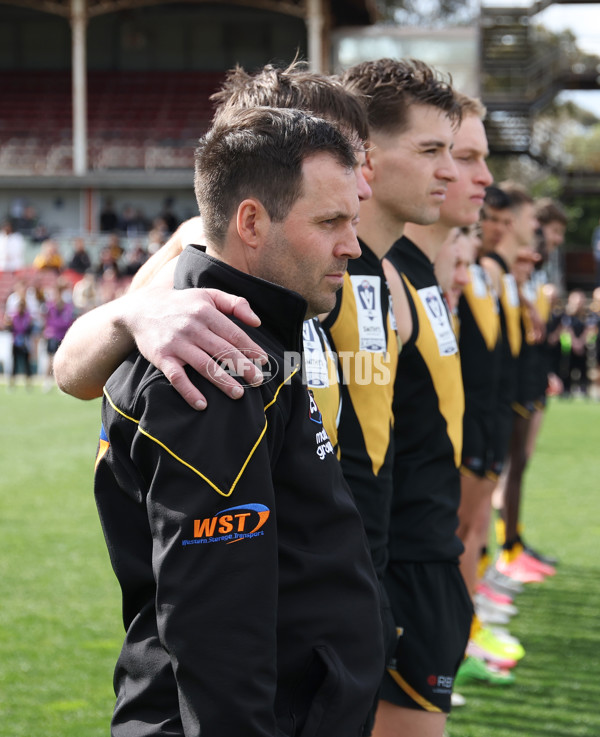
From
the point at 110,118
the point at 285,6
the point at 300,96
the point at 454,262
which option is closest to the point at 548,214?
the point at 454,262

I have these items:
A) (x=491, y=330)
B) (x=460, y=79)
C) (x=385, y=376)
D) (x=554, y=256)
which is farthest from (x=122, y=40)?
(x=385, y=376)

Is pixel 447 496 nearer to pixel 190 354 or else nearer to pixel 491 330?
pixel 190 354

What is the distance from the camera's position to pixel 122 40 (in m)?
31.8

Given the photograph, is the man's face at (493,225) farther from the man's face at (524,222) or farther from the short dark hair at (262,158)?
the short dark hair at (262,158)

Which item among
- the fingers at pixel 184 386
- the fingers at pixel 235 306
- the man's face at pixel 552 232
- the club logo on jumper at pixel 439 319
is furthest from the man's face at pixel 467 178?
the man's face at pixel 552 232

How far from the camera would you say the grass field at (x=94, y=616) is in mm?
4148

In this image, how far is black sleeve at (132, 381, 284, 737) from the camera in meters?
1.54

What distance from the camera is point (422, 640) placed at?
110 inches

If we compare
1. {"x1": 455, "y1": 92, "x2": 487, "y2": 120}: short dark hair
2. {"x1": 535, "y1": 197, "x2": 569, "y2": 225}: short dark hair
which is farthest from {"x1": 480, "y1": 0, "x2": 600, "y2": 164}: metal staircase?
{"x1": 455, "y1": 92, "x2": 487, "y2": 120}: short dark hair

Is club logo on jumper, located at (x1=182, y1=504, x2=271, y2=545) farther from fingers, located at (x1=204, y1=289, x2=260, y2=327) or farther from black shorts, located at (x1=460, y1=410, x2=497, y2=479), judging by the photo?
black shorts, located at (x1=460, y1=410, x2=497, y2=479)

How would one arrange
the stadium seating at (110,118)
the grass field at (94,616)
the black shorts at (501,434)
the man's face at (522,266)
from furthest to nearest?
the stadium seating at (110,118), the man's face at (522,266), the black shorts at (501,434), the grass field at (94,616)

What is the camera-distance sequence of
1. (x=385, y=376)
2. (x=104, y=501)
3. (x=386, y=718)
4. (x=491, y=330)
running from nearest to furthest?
(x=104, y=501), (x=385, y=376), (x=386, y=718), (x=491, y=330)

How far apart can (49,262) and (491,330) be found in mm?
19576

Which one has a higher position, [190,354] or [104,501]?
[190,354]
